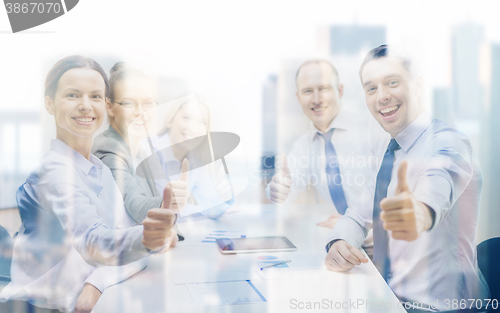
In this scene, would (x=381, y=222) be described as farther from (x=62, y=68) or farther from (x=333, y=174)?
(x=62, y=68)

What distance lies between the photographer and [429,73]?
179 cm

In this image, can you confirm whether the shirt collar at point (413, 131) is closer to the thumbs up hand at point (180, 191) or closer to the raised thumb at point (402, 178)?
the raised thumb at point (402, 178)

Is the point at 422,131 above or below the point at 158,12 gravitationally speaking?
below

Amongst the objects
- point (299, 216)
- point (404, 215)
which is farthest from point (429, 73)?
point (299, 216)

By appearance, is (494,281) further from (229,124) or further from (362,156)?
(229,124)

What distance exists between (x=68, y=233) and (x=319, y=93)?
4.67 feet

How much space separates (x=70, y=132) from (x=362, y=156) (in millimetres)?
1464

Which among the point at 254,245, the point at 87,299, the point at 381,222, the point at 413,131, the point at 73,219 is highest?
the point at 413,131

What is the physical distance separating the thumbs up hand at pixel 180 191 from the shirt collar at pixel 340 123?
28.5 inches

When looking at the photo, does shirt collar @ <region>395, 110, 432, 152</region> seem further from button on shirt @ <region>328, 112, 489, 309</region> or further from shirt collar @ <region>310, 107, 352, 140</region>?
shirt collar @ <region>310, 107, 352, 140</region>

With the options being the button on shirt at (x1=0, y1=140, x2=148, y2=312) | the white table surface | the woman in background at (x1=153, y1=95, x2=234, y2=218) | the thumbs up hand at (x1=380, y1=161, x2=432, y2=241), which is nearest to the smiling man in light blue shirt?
the thumbs up hand at (x1=380, y1=161, x2=432, y2=241)

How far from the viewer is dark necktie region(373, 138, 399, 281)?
176 centimetres

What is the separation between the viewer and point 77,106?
5.09ft

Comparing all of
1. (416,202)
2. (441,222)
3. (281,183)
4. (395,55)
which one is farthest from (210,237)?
(395,55)
